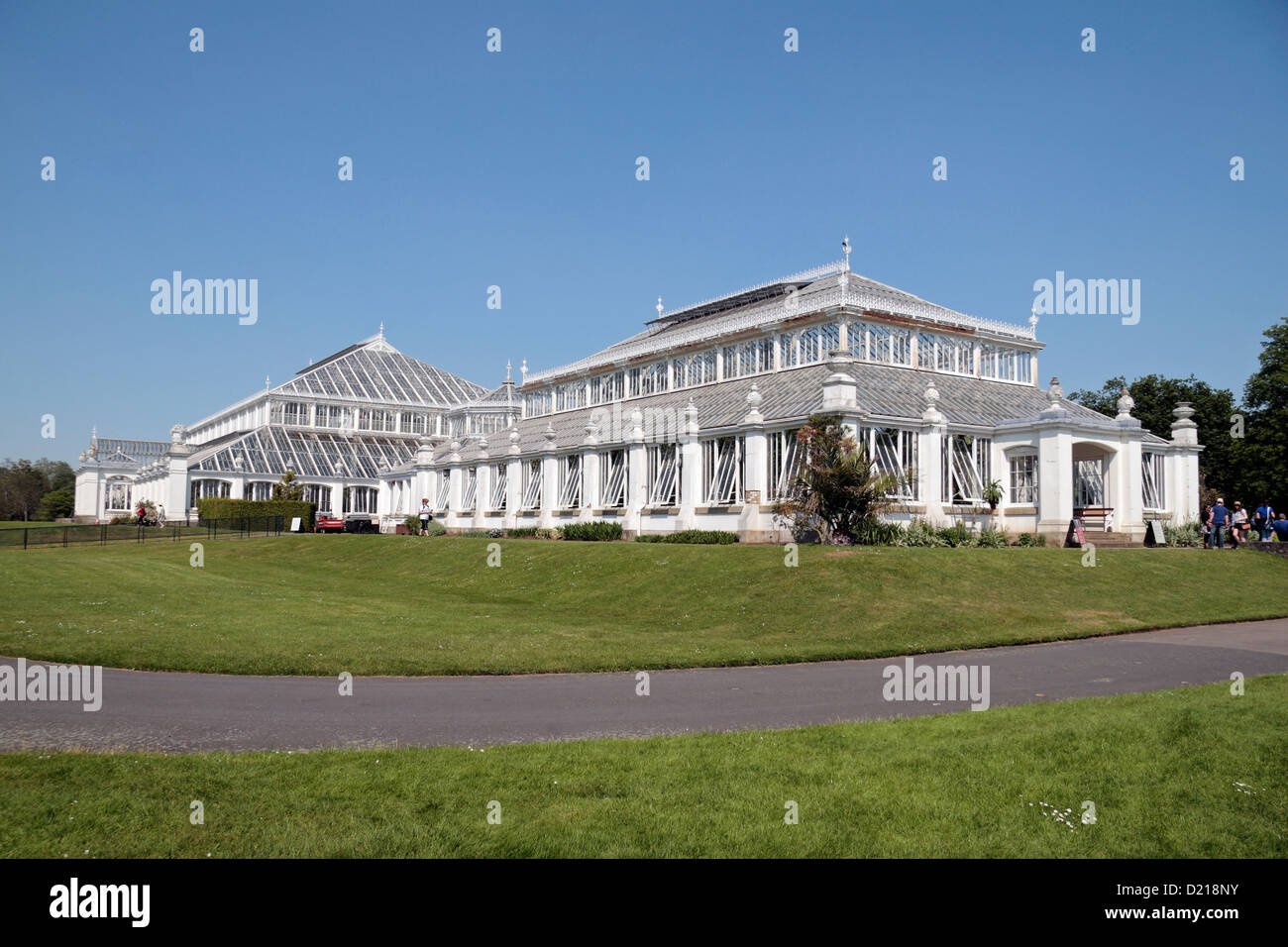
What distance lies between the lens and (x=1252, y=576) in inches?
975

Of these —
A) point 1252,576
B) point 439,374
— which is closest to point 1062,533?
point 1252,576

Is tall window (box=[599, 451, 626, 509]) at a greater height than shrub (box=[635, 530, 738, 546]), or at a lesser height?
greater

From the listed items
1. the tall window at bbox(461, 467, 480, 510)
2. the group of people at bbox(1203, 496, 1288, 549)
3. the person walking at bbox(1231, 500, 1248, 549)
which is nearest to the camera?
the group of people at bbox(1203, 496, 1288, 549)

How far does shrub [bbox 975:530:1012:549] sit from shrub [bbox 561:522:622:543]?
46.5 feet

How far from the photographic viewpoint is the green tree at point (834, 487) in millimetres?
24859

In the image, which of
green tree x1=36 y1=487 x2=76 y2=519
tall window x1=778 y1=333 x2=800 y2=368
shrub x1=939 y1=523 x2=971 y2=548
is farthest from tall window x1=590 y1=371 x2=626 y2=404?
green tree x1=36 y1=487 x2=76 y2=519

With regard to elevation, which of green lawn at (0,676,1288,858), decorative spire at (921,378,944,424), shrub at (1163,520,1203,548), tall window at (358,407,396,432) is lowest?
green lawn at (0,676,1288,858)

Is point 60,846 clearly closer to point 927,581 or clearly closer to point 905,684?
point 905,684

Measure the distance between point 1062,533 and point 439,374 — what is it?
68.5 metres

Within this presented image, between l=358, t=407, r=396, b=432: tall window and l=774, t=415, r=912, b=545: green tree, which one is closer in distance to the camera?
l=774, t=415, r=912, b=545: green tree

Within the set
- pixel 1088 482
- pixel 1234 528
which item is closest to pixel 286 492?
pixel 1088 482

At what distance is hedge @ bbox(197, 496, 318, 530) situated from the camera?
5484 cm

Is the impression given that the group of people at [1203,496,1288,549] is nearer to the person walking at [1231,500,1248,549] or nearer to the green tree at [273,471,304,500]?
the person walking at [1231,500,1248,549]
